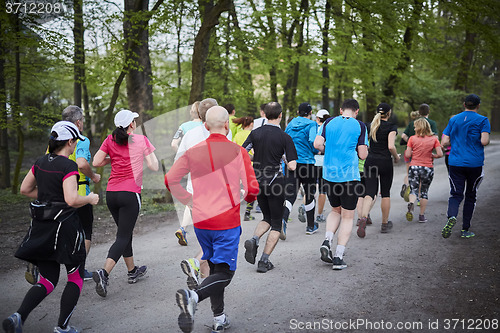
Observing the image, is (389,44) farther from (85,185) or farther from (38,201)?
(38,201)

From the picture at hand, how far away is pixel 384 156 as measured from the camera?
7.80 m

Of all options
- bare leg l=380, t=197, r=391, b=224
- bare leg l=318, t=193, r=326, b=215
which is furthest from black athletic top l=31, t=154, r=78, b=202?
bare leg l=318, t=193, r=326, b=215

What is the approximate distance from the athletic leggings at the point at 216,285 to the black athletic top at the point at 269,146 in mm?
2054

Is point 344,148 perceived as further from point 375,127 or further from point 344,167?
point 375,127

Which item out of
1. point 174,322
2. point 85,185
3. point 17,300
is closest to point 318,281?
point 174,322

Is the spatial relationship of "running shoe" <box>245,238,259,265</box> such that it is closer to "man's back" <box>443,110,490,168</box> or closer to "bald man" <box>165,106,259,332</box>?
"bald man" <box>165,106,259,332</box>

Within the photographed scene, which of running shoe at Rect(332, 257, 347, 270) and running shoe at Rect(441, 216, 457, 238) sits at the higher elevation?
running shoe at Rect(441, 216, 457, 238)

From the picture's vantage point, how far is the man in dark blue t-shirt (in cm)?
721

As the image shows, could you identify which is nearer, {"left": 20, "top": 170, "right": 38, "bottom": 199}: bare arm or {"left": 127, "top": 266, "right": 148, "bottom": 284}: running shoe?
{"left": 20, "top": 170, "right": 38, "bottom": 199}: bare arm

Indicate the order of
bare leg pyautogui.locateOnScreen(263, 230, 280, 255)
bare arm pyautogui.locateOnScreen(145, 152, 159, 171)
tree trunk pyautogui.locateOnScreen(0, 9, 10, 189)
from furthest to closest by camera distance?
tree trunk pyautogui.locateOnScreen(0, 9, 10, 189) < bare leg pyautogui.locateOnScreen(263, 230, 280, 255) < bare arm pyautogui.locateOnScreen(145, 152, 159, 171)

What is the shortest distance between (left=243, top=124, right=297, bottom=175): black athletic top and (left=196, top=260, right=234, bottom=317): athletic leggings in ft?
6.74

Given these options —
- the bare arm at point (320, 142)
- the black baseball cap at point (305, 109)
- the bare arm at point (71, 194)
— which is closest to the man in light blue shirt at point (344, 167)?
the bare arm at point (320, 142)

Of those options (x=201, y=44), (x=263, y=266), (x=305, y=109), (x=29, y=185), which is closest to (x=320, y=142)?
(x=305, y=109)

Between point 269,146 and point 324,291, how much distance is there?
2.02 meters
